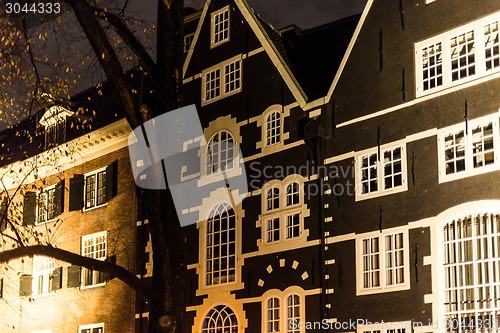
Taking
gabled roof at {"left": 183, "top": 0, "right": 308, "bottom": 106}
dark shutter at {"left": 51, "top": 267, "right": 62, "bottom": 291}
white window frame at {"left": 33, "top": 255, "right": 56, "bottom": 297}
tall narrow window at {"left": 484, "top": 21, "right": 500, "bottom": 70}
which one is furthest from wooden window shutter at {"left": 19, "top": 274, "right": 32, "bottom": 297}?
tall narrow window at {"left": 484, "top": 21, "right": 500, "bottom": 70}

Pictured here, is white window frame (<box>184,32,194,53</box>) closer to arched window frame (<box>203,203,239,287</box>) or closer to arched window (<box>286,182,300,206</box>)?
arched window frame (<box>203,203,239,287</box>)

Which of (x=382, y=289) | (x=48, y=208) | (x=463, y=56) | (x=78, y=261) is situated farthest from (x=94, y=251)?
(x=463, y=56)

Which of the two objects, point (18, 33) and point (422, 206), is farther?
point (422, 206)

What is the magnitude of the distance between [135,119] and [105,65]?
1.07m

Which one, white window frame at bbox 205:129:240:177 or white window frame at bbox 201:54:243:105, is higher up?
white window frame at bbox 201:54:243:105

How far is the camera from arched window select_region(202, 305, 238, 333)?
72.9 ft

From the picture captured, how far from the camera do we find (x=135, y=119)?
545 inches

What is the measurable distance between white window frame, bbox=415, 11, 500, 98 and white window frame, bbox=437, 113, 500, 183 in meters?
1.01

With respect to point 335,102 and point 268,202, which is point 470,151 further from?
point 268,202

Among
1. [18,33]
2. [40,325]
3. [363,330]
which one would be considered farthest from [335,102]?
[40,325]

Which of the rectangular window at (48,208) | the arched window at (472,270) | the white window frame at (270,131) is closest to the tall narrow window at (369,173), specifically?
the arched window at (472,270)

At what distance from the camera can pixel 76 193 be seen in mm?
28797

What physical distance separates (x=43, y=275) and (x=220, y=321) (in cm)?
1027

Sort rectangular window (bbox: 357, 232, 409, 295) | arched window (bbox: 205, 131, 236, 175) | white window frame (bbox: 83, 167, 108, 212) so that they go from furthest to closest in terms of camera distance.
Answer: white window frame (bbox: 83, 167, 108, 212), arched window (bbox: 205, 131, 236, 175), rectangular window (bbox: 357, 232, 409, 295)
